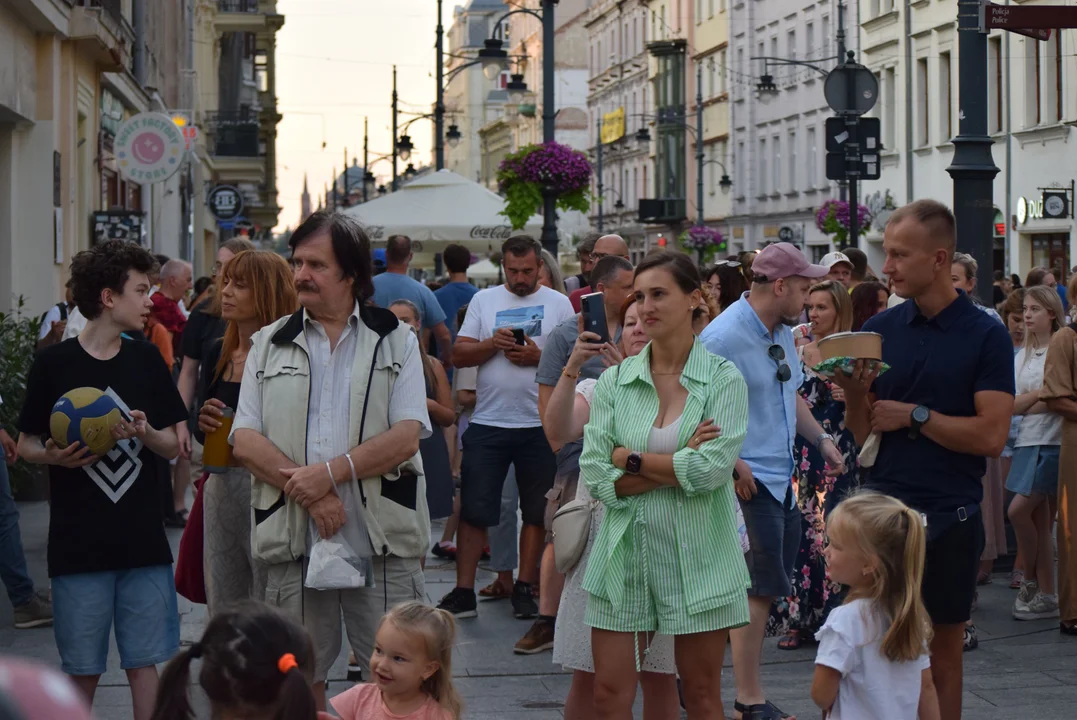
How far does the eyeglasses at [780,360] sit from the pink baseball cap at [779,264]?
11.3 inches

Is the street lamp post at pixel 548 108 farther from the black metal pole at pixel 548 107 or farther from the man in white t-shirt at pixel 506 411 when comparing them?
the man in white t-shirt at pixel 506 411

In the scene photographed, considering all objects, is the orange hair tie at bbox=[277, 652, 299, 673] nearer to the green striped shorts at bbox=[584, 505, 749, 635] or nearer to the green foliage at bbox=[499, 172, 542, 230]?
the green striped shorts at bbox=[584, 505, 749, 635]

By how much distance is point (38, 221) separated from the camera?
17.0 m

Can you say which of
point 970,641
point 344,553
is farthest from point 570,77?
point 344,553

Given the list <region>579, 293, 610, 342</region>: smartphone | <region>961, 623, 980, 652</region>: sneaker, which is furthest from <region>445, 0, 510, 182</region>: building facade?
<region>579, 293, 610, 342</region>: smartphone

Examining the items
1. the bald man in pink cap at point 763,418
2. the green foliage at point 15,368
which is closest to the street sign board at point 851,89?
the green foliage at point 15,368

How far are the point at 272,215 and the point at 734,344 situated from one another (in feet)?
200

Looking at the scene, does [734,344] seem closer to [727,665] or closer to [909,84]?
[727,665]

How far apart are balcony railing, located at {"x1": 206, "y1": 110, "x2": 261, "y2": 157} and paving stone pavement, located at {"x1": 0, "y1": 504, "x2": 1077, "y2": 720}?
129 feet

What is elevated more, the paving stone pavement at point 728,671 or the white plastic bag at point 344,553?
the white plastic bag at point 344,553

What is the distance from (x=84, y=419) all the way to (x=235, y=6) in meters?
46.5

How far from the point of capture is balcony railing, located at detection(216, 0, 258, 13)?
4894cm

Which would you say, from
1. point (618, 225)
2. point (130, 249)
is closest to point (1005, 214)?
point (130, 249)

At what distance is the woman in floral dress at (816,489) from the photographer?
27.1ft
